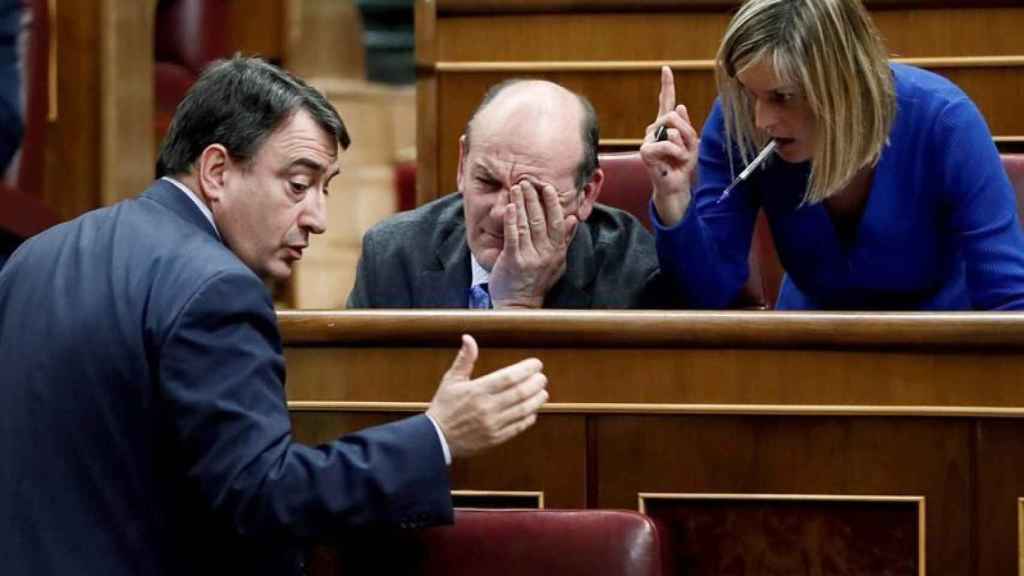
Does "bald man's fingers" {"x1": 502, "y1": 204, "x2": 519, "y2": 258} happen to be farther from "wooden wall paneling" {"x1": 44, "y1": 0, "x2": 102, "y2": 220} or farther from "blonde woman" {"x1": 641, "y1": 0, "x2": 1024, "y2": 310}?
"wooden wall paneling" {"x1": 44, "y1": 0, "x2": 102, "y2": 220}

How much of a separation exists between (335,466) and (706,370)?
239mm

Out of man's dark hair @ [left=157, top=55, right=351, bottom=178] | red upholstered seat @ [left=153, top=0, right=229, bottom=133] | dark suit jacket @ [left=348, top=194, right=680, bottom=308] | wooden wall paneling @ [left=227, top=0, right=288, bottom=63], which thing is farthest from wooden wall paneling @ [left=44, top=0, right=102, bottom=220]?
man's dark hair @ [left=157, top=55, right=351, bottom=178]

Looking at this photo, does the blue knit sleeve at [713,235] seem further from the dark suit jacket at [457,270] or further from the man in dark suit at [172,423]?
the man in dark suit at [172,423]

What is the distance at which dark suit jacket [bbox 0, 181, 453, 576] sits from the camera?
730 mm

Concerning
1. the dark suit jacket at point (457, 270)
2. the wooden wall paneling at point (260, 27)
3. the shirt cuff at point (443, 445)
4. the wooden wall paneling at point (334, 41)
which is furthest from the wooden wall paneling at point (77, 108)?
the shirt cuff at point (443, 445)

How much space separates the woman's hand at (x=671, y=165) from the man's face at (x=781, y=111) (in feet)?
0.16

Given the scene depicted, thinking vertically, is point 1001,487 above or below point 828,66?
below

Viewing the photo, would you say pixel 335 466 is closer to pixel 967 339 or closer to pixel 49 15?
pixel 967 339

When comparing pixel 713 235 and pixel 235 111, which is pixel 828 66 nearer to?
pixel 713 235

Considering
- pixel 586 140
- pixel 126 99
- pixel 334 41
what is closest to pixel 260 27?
pixel 334 41

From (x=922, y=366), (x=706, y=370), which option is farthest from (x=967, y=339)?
(x=706, y=370)

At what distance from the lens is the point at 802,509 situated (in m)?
0.90

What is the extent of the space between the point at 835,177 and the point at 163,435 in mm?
472

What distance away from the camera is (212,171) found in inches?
32.3
